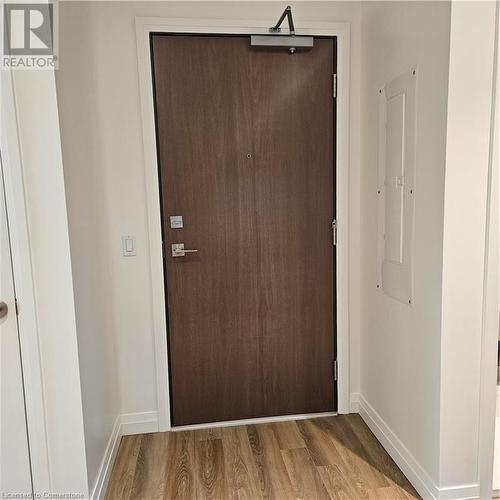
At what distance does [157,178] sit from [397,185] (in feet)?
4.04

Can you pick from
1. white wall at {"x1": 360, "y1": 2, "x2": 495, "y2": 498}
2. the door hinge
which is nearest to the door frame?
the door hinge

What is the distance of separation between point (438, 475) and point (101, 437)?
149 cm

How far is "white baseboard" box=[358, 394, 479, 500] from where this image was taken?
1.72 metres

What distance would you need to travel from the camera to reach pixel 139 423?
7.79 ft

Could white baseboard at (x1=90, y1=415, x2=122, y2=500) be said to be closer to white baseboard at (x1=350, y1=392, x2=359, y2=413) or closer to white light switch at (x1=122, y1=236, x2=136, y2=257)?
white light switch at (x1=122, y1=236, x2=136, y2=257)

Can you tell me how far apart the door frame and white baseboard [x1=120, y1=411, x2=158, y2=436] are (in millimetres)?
42

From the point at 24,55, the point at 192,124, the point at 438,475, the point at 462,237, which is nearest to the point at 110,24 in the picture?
the point at 192,124

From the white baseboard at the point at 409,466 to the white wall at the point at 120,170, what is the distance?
0.56m

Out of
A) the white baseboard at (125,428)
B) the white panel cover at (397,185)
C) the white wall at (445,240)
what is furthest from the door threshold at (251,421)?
the white panel cover at (397,185)

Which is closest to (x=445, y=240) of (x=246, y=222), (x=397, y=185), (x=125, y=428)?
(x=397, y=185)

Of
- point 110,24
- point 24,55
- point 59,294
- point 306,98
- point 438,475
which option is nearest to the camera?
point 24,55

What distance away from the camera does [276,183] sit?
7.64 ft

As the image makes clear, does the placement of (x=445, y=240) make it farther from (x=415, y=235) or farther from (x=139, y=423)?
(x=139, y=423)

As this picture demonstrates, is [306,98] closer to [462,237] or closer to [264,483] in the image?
[462,237]
